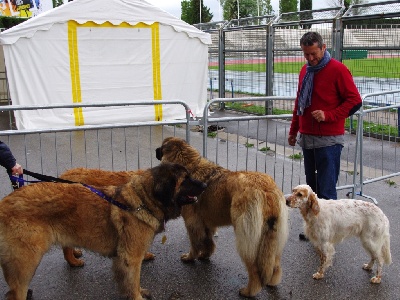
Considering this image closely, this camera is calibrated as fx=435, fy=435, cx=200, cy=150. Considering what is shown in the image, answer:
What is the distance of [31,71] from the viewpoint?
11.6 m

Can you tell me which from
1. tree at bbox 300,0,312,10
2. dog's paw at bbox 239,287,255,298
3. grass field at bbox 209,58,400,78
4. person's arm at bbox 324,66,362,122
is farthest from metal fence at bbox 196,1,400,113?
tree at bbox 300,0,312,10

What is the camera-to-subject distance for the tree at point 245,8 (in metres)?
59.4

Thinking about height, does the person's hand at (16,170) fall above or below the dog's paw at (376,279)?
above

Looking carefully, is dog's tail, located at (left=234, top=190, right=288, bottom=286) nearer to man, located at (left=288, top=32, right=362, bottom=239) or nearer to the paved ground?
the paved ground

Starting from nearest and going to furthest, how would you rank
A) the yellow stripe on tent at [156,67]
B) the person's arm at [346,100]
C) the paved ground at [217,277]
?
the paved ground at [217,277] < the person's arm at [346,100] < the yellow stripe on tent at [156,67]

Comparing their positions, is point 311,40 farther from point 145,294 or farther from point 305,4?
point 305,4

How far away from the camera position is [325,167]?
4.95 meters

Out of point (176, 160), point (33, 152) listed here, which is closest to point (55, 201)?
point (176, 160)

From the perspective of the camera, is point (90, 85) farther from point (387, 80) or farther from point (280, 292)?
point (280, 292)

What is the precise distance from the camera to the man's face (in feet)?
15.0

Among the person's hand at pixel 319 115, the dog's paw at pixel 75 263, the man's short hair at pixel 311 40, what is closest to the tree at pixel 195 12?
the man's short hair at pixel 311 40

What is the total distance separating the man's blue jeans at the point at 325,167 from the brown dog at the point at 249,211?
1217 mm

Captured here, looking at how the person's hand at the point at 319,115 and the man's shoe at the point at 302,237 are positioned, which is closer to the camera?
the person's hand at the point at 319,115

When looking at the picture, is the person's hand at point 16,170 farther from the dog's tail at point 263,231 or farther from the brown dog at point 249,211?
the dog's tail at point 263,231
